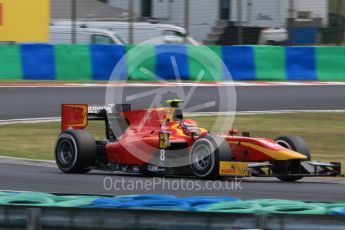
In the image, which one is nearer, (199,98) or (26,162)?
(26,162)

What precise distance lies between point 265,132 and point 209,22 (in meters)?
9.95

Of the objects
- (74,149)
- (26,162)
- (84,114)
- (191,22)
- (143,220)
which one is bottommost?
(26,162)

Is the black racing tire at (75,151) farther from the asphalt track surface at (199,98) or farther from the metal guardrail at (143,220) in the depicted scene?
the asphalt track surface at (199,98)

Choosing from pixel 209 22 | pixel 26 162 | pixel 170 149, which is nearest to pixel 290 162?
pixel 170 149

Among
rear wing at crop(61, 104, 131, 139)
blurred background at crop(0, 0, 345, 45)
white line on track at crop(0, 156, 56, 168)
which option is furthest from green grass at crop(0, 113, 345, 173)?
blurred background at crop(0, 0, 345, 45)

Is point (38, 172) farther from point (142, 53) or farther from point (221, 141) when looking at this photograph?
point (142, 53)

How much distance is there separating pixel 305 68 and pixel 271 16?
3.30m

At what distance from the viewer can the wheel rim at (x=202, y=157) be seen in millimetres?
9727

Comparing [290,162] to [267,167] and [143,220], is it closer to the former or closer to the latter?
[267,167]

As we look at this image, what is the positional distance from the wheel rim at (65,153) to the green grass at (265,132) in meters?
1.59

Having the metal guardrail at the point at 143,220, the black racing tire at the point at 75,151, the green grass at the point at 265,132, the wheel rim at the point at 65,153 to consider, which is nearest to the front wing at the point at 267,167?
the black racing tire at the point at 75,151

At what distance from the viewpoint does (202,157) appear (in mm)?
9812

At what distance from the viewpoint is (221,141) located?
31.9 feet

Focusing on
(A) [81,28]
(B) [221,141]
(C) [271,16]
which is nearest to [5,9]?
(A) [81,28]
